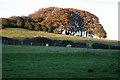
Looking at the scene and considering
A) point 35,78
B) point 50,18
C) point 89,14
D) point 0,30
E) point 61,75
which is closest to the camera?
point 35,78

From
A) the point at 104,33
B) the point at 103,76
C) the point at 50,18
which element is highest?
the point at 50,18

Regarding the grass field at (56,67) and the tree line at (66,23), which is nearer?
the grass field at (56,67)

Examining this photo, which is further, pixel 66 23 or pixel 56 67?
pixel 66 23

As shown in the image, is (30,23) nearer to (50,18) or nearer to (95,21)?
(50,18)

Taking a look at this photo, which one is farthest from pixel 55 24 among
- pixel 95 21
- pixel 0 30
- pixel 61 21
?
pixel 0 30

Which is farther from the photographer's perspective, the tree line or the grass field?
the tree line

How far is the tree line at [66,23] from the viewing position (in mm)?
41656

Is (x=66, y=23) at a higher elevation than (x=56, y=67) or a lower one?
higher

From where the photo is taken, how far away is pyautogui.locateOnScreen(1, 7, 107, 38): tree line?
41656mm

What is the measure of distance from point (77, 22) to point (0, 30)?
44.1 ft

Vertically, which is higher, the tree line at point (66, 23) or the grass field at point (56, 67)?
the tree line at point (66, 23)

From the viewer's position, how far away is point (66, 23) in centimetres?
4172

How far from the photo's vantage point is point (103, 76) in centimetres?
755

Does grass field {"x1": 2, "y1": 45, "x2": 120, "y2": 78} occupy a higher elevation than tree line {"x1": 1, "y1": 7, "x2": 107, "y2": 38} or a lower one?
lower
